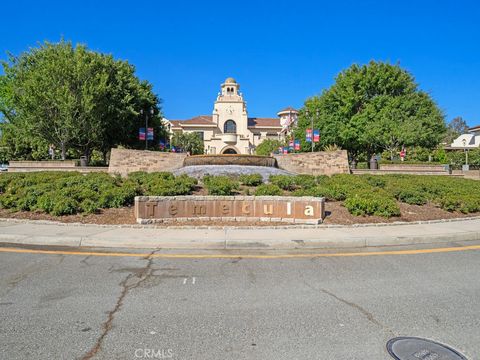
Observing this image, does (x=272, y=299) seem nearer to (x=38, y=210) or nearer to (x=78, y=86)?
(x=38, y=210)

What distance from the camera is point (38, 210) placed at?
10242 mm

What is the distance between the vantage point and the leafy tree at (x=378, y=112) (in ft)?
112

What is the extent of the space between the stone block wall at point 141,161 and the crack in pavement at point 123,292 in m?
17.1

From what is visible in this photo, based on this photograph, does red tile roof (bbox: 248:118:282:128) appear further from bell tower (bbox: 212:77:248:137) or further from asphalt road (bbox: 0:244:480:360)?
asphalt road (bbox: 0:244:480:360)

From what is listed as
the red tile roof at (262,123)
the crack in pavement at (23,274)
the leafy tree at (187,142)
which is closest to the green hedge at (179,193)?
the crack in pavement at (23,274)

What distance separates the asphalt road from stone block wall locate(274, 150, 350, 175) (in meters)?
17.5

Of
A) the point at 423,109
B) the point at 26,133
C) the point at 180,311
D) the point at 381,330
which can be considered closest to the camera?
the point at 381,330

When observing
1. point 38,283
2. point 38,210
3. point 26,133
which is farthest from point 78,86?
point 38,283

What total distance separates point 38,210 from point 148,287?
291 inches

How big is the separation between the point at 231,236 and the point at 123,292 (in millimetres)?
3340

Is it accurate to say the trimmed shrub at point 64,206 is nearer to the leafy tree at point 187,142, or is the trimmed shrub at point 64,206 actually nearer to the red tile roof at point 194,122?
the leafy tree at point 187,142

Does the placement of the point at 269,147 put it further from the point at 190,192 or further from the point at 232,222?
the point at 232,222

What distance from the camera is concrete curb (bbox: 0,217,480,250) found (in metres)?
7.07

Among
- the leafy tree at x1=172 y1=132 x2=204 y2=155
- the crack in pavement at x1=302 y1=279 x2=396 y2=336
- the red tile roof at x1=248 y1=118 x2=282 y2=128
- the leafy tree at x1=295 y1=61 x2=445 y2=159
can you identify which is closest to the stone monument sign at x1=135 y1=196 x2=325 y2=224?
the crack in pavement at x1=302 y1=279 x2=396 y2=336
